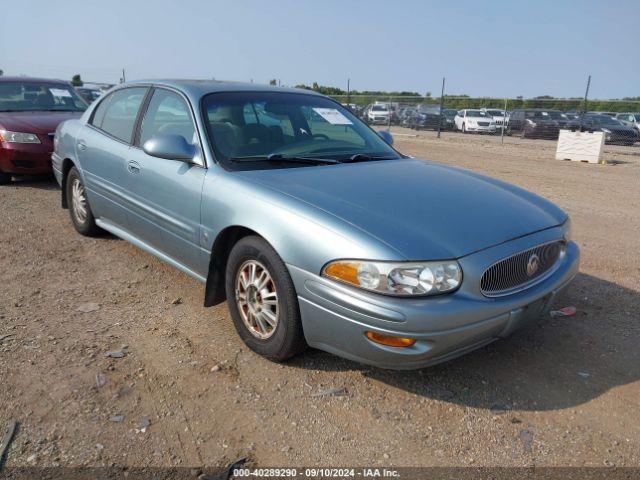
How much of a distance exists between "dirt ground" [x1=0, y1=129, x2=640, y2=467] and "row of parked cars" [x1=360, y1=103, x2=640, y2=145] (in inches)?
641

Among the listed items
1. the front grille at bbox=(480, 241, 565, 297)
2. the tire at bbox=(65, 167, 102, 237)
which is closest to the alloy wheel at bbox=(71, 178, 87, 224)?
the tire at bbox=(65, 167, 102, 237)

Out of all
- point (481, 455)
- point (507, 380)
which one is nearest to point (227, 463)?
point (481, 455)

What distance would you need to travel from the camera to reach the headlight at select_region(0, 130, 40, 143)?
7.04 m

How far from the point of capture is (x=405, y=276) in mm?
2453

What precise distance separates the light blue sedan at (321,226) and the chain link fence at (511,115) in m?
14.8

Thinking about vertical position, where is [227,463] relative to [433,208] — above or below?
below

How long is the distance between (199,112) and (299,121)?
0.75 m

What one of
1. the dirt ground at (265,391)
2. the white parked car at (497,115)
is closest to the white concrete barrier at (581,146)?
the dirt ground at (265,391)

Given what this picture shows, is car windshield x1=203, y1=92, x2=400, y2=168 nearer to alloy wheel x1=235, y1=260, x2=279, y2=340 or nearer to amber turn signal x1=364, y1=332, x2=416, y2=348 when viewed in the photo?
alloy wheel x1=235, y1=260, x2=279, y2=340

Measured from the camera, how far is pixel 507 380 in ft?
9.62

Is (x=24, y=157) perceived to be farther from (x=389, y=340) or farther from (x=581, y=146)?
(x=581, y=146)

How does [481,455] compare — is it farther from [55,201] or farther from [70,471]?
[55,201]

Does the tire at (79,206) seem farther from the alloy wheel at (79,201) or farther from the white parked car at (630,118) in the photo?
the white parked car at (630,118)

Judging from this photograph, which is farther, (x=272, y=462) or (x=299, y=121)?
(x=299, y=121)
